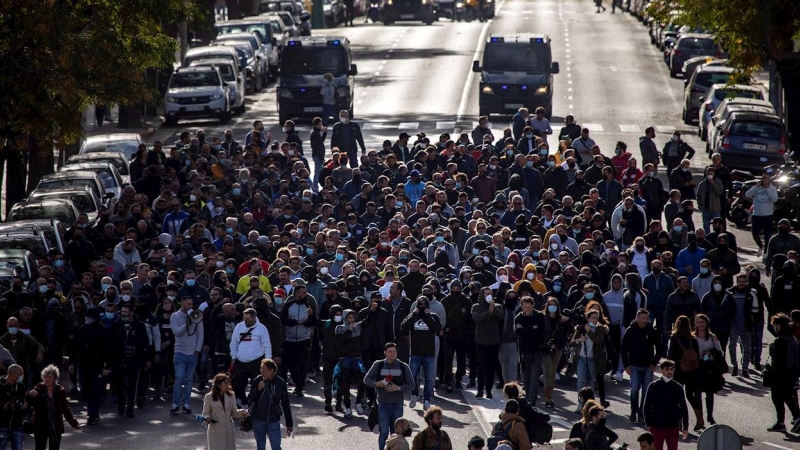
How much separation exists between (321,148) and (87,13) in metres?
5.82

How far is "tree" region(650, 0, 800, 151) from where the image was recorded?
3152cm

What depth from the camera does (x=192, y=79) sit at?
4434cm

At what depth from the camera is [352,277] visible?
21.2 metres

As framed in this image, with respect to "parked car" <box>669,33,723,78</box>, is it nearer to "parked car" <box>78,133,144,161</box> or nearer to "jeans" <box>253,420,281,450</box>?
"parked car" <box>78,133,144,161</box>

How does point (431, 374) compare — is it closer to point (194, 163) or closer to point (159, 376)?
point (159, 376)

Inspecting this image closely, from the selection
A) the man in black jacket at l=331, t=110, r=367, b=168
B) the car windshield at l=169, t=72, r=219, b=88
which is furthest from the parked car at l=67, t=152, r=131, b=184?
the car windshield at l=169, t=72, r=219, b=88

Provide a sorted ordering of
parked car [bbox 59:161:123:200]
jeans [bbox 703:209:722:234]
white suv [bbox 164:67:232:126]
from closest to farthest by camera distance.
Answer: jeans [bbox 703:209:722:234] < parked car [bbox 59:161:123:200] < white suv [bbox 164:67:232:126]

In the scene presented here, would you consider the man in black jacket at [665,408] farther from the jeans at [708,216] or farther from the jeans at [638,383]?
the jeans at [708,216]

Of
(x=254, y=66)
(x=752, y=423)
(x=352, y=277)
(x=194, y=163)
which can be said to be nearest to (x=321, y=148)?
(x=194, y=163)

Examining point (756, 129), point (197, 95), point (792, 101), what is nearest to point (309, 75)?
point (197, 95)

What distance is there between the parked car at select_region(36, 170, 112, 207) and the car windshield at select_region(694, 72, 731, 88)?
66.7 ft

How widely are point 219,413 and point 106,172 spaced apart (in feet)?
53.9

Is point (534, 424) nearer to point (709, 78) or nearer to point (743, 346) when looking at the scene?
point (743, 346)

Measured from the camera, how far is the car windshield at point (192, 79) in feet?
145
